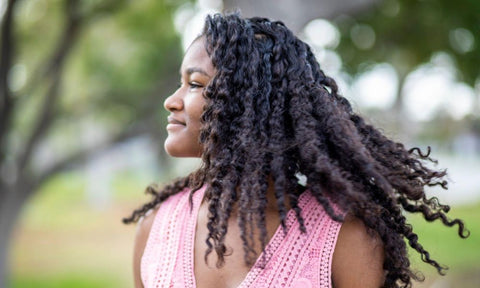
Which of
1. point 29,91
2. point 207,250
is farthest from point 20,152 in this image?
point 207,250

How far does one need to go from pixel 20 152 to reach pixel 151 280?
14.3 ft

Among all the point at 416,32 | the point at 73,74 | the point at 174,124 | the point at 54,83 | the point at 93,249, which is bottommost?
the point at 174,124

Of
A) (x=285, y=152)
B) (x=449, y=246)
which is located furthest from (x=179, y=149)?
(x=449, y=246)

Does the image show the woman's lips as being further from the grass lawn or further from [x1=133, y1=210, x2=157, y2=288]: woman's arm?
the grass lawn

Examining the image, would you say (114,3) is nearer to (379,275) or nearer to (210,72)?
(210,72)

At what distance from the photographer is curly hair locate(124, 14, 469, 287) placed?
78.0 inches

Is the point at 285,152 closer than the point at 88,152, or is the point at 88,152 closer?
the point at 285,152

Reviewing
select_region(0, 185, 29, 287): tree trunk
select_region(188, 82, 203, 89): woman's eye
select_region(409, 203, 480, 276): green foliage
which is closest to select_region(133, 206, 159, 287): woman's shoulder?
select_region(188, 82, 203, 89): woman's eye

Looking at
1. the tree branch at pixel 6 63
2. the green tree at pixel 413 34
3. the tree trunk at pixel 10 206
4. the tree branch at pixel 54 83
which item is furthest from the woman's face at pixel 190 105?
the tree trunk at pixel 10 206

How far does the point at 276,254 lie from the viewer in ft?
6.64

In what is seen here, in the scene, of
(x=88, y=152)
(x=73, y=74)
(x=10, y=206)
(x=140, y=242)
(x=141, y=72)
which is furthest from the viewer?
(x=73, y=74)

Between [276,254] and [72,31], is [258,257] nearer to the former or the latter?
[276,254]

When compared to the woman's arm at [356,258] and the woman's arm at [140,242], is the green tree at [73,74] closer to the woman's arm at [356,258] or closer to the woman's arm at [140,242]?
the woman's arm at [140,242]

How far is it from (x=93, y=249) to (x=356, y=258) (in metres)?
13.0
